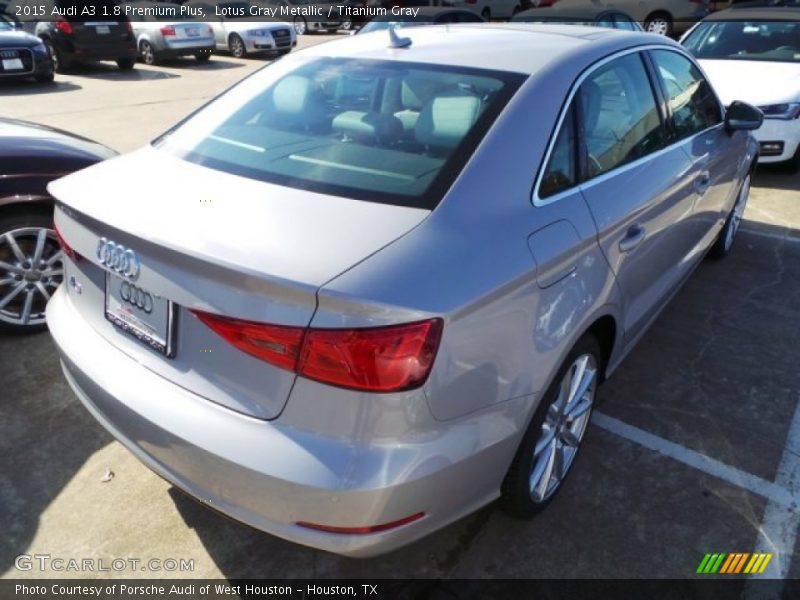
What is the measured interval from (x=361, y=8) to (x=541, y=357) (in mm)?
24442

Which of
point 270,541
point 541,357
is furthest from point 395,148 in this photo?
point 270,541

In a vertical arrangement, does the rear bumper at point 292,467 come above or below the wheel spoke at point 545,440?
above

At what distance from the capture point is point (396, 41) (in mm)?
2725

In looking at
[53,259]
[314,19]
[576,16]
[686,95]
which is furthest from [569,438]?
[314,19]

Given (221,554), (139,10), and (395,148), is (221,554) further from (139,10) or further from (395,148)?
(139,10)

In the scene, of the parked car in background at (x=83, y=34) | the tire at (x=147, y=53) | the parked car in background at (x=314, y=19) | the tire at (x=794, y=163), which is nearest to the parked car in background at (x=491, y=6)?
the parked car in background at (x=314, y=19)

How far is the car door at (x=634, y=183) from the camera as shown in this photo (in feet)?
8.08

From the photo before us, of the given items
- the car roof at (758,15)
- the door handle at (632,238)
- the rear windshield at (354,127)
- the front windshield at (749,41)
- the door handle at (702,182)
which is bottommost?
the door handle at (632,238)

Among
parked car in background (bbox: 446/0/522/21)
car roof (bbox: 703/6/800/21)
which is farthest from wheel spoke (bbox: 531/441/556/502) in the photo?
parked car in background (bbox: 446/0/522/21)

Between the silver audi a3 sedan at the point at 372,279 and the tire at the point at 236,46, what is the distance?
15.5 meters

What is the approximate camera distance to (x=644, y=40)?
311cm

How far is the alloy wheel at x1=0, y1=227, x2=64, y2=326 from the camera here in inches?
137

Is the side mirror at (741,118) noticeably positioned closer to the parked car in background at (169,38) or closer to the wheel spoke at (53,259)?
the wheel spoke at (53,259)

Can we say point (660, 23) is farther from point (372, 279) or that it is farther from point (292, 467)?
point (292, 467)
